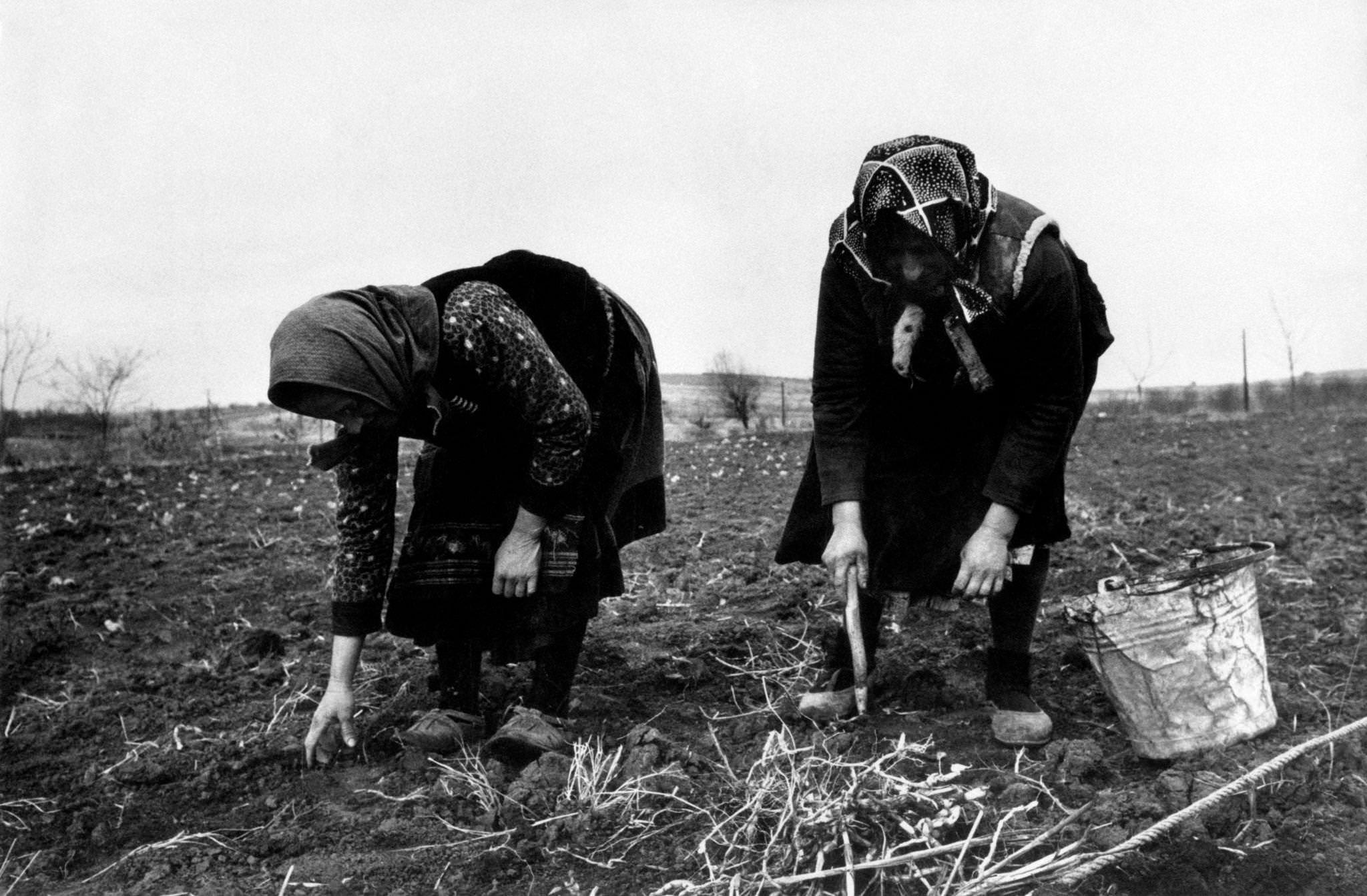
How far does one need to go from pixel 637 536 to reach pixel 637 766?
825mm

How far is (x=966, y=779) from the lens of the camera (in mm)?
2297

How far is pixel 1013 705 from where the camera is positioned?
2.58m

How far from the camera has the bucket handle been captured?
2314 millimetres

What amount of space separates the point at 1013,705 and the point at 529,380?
4.64ft

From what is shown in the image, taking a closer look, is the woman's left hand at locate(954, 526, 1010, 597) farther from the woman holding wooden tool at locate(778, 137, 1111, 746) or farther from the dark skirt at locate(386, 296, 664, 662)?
the dark skirt at locate(386, 296, 664, 662)

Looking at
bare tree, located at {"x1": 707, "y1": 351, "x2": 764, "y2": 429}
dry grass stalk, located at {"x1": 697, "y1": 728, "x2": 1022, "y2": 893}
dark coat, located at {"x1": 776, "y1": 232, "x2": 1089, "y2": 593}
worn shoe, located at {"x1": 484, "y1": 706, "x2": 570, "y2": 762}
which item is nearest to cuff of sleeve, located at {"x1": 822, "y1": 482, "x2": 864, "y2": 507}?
dark coat, located at {"x1": 776, "y1": 232, "x2": 1089, "y2": 593}

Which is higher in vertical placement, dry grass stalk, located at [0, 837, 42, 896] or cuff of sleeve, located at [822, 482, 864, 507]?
cuff of sleeve, located at [822, 482, 864, 507]

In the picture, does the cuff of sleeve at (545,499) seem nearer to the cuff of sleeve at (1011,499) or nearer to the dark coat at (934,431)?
the dark coat at (934,431)

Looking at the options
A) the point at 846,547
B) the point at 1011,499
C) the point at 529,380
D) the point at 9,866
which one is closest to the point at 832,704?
the point at 846,547

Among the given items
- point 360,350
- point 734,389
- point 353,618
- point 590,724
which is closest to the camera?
point 360,350

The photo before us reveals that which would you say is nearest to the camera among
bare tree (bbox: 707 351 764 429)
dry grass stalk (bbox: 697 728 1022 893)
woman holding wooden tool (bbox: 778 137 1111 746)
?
dry grass stalk (bbox: 697 728 1022 893)

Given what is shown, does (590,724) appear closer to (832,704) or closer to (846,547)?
(832,704)

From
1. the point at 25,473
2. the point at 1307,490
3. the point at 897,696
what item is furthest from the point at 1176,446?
the point at 25,473

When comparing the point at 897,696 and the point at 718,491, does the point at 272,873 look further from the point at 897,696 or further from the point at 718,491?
the point at 718,491
